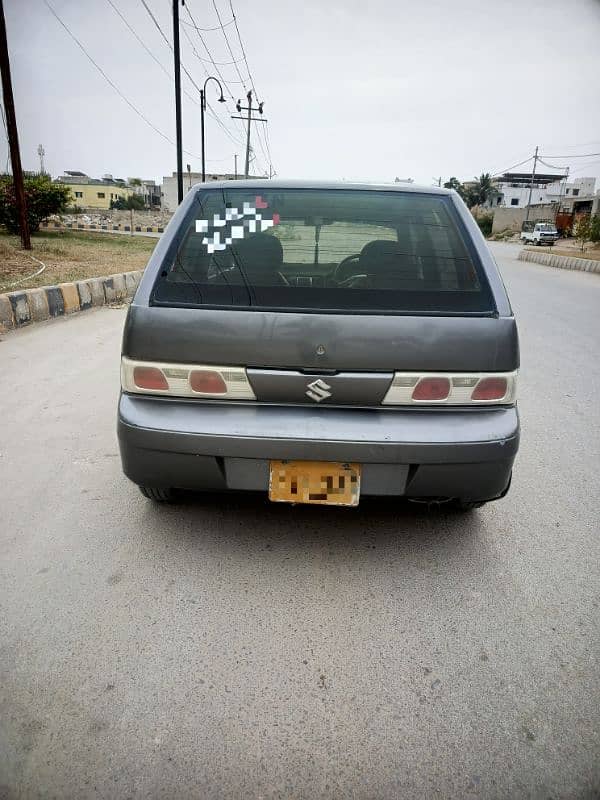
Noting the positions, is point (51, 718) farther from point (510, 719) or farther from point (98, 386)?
point (98, 386)

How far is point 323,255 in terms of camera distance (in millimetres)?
2961

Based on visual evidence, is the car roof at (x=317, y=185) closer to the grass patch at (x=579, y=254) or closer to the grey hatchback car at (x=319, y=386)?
the grey hatchback car at (x=319, y=386)

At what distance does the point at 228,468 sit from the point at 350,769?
1120mm

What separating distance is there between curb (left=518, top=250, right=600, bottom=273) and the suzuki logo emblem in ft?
63.1

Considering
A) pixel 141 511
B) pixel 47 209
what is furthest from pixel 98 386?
pixel 47 209

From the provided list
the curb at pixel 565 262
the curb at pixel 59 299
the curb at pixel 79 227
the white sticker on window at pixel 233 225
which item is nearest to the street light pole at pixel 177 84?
the curb at pixel 79 227

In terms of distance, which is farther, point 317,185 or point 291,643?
point 317,185

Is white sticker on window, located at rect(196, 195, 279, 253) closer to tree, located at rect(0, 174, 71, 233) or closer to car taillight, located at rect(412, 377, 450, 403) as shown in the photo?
car taillight, located at rect(412, 377, 450, 403)

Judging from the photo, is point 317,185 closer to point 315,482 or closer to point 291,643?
point 315,482

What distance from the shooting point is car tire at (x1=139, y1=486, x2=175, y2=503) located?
272 cm

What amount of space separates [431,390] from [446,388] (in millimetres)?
59

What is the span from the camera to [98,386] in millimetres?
4852

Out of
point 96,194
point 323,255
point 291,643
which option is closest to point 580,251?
point 323,255

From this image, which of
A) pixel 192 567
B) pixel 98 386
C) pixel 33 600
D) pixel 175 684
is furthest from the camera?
pixel 98 386
